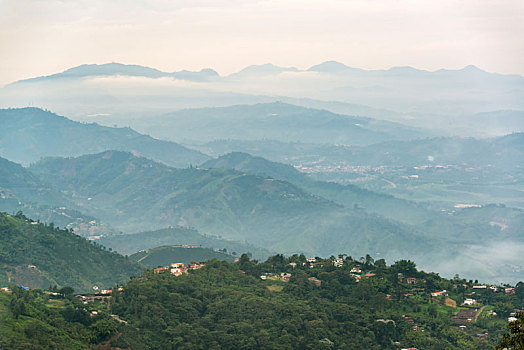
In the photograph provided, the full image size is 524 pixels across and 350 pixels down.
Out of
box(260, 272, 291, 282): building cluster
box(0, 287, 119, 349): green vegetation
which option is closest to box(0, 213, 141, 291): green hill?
box(260, 272, 291, 282): building cluster

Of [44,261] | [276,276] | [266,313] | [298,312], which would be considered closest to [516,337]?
[266,313]

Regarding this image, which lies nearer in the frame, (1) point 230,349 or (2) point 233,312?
(1) point 230,349

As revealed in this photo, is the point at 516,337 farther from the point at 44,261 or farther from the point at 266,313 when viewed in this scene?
the point at 44,261

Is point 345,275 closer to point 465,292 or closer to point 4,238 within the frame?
point 465,292

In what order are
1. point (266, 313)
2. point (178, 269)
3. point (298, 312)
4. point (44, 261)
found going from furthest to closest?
1. point (44, 261)
2. point (178, 269)
3. point (298, 312)
4. point (266, 313)

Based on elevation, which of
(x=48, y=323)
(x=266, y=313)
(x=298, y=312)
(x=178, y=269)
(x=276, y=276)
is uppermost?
(x=48, y=323)

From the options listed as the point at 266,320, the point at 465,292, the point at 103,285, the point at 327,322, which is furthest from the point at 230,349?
the point at 103,285

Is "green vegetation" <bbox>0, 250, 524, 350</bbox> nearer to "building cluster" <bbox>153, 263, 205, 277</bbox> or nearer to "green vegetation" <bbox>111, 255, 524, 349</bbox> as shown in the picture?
"green vegetation" <bbox>111, 255, 524, 349</bbox>

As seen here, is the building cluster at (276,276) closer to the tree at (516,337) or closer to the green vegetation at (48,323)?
the green vegetation at (48,323)

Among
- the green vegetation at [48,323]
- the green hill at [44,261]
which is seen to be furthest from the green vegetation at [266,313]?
the green hill at [44,261]
